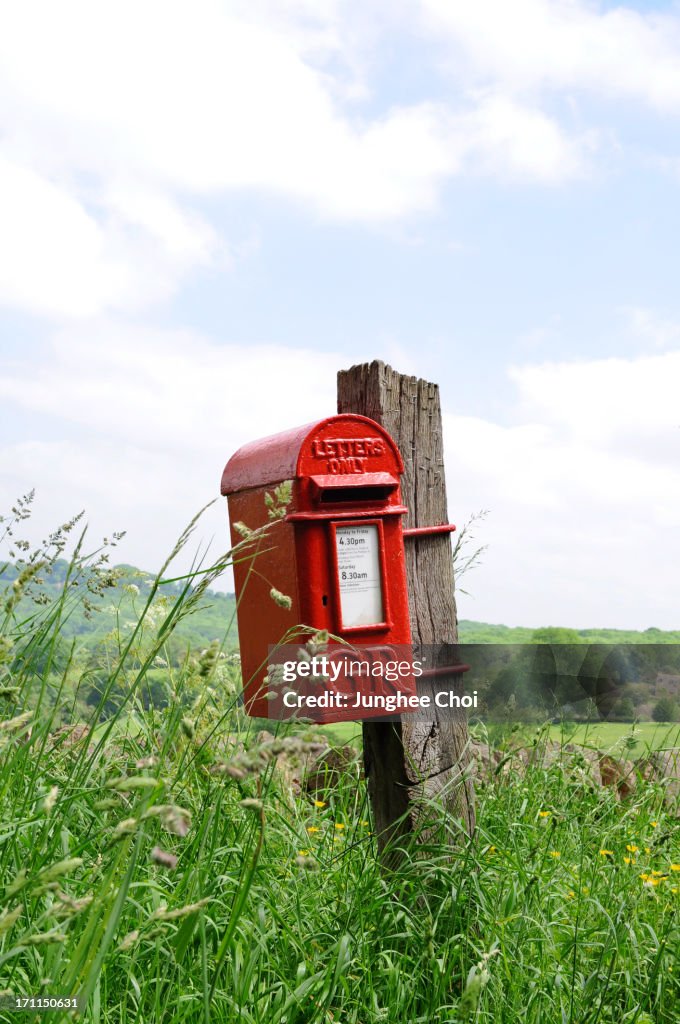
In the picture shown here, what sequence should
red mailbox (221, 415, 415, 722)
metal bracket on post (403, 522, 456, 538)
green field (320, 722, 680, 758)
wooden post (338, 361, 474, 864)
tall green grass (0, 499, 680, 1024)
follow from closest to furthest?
1. tall green grass (0, 499, 680, 1024)
2. red mailbox (221, 415, 415, 722)
3. wooden post (338, 361, 474, 864)
4. metal bracket on post (403, 522, 456, 538)
5. green field (320, 722, 680, 758)

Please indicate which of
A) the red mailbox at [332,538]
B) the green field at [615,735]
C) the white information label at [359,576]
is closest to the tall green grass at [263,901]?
the red mailbox at [332,538]

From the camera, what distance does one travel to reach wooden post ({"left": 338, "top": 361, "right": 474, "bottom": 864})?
124 inches

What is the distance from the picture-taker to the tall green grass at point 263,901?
1.90 metres

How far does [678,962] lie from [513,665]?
1935 mm

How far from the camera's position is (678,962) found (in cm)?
286

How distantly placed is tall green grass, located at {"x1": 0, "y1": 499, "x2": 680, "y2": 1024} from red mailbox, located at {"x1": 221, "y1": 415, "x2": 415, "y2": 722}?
0.41 meters

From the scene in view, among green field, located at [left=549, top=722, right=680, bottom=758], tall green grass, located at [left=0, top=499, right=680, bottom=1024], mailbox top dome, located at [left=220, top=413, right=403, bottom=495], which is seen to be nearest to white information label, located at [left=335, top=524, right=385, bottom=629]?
mailbox top dome, located at [left=220, top=413, right=403, bottom=495]

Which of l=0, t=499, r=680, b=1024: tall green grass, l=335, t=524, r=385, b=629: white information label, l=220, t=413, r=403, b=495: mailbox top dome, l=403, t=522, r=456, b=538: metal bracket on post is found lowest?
l=0, t=499, r=680, b=1024: tall green grass

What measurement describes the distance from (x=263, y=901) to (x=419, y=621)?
129cm

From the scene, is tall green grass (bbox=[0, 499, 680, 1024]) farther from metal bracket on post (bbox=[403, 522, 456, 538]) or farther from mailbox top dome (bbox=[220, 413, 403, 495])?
metal bracket on post (bbox=[403, 522, 456, 538])

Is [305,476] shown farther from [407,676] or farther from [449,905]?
[449,905]

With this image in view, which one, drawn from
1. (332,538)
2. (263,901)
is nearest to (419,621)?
(332,538)

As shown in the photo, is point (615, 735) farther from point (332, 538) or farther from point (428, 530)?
point (332, 538)

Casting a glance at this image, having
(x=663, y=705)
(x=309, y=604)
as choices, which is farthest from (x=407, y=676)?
(x=663, y=705)
